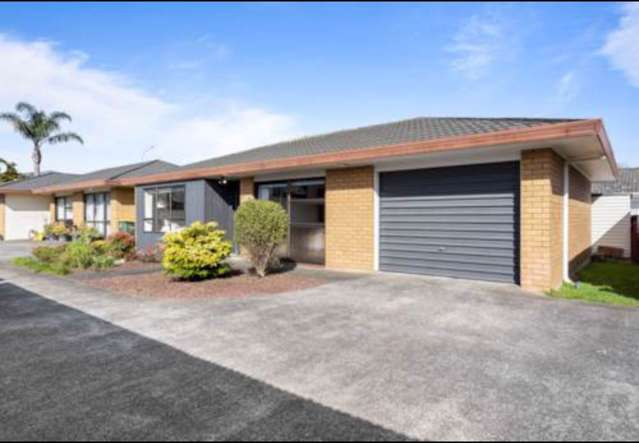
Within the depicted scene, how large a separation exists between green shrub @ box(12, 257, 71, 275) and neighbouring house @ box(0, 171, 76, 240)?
14.6 metres

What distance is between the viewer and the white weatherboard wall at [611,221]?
1474cm

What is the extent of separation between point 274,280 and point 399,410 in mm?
5742

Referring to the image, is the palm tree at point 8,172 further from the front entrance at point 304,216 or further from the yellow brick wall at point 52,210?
the front entrance at point 304,216

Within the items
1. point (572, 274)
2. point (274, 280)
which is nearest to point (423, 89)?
point (572, 274)

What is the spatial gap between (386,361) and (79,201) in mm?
22890

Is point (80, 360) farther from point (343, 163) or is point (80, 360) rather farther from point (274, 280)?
point (343, 163)

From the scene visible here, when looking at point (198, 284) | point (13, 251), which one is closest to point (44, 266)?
point (198, 284)

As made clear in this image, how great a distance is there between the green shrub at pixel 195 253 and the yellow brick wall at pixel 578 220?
8.29 metres

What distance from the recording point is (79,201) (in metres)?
21.1

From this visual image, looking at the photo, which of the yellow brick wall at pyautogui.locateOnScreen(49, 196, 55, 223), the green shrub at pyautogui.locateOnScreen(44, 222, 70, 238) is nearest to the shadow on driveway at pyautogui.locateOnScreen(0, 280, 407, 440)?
the green shrub at pyautogui.locateOnScreen(44, 222, 70, 238)

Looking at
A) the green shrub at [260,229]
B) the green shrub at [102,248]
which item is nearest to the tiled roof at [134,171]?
the green shrub at [102,248]

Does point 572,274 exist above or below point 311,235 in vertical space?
below

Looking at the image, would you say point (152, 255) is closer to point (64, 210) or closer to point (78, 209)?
point (78, 209)

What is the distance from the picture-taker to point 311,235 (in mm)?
10664
